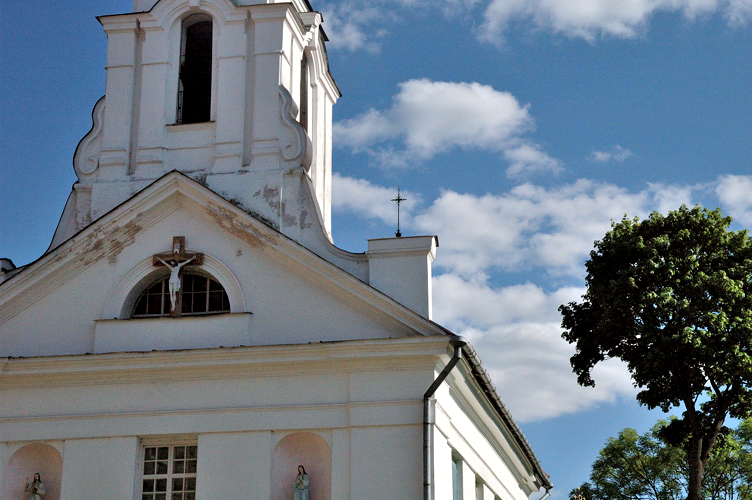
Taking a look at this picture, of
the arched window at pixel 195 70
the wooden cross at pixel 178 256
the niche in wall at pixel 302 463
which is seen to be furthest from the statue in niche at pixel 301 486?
the arched window at pixel 195 70

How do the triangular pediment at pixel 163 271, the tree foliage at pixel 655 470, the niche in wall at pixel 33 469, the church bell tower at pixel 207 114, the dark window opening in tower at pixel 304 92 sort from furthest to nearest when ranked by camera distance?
the tree foliage at pixel 655 470 → the dark window opening in tower at pixel 304 92 → the church bell tower at pixel 207 114 → the triangular pediment at pixel 163 271 → the niche in wall at pixel 33 469

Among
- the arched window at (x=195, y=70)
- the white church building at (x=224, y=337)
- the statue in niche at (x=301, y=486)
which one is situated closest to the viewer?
the statue in niche at (x=301, y=486)

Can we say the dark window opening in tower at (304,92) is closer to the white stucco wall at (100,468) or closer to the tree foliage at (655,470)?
the white stucco wall at (100,468)

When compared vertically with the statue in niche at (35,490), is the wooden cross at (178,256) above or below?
above

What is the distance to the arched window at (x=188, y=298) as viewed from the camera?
58.6 ft

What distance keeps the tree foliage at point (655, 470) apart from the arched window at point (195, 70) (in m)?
21.8

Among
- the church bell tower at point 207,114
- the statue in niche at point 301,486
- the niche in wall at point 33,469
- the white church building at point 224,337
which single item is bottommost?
the statue in niche at point 301,486

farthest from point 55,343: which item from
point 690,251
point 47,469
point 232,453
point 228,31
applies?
point 690,251

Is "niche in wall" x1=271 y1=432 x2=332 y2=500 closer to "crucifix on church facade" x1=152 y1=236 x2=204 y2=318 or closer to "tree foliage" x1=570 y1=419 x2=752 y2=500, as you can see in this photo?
"crucifix on church facade" x1=152 y1=236 x2=204 y2=318

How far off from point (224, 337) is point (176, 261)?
1566mm

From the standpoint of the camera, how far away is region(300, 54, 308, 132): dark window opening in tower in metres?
21.4

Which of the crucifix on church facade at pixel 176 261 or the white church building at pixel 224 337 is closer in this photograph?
the white church building at pixel 224 337

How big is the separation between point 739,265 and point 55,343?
15.7 metres

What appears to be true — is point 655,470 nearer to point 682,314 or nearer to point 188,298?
point 682,314
